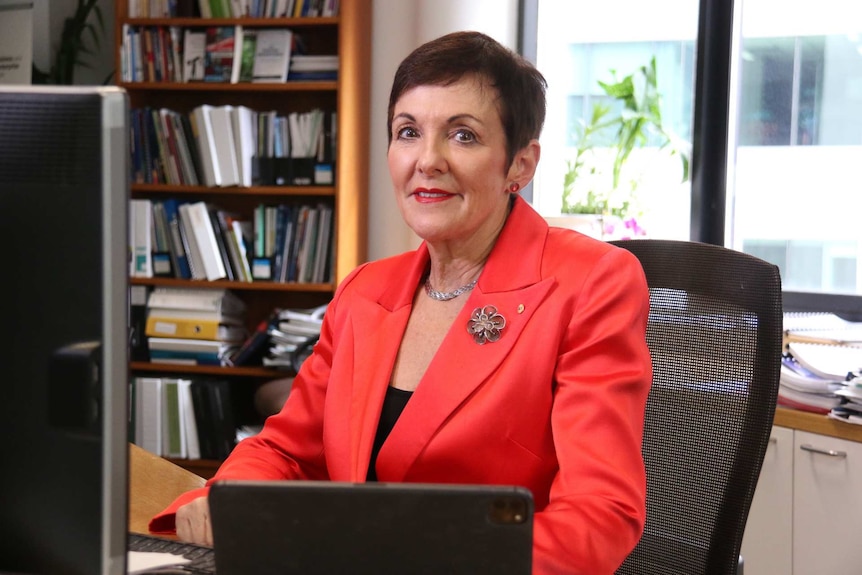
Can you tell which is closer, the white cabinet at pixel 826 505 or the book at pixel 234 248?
the white cabinet at pixel 826 505

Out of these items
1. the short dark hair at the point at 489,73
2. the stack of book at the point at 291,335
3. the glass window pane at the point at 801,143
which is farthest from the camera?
the stack of book at the point at 291,335

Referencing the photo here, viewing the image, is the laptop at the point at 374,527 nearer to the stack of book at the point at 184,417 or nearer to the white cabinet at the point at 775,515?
the white cabinet at the point at 775,515

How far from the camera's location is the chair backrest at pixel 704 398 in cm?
138

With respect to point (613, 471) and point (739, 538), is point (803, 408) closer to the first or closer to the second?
point (739, 538)

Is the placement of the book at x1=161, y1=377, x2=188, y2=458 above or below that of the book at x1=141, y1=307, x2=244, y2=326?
below

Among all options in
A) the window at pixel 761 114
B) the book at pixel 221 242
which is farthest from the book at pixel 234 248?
the window at pixel 761 114

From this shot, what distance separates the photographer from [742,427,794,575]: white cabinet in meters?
2.35

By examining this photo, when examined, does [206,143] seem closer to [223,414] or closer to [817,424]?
[223,414]

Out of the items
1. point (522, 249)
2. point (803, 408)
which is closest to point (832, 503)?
point (803, 408)

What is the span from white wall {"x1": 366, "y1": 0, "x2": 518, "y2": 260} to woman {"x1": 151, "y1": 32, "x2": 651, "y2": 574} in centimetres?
232

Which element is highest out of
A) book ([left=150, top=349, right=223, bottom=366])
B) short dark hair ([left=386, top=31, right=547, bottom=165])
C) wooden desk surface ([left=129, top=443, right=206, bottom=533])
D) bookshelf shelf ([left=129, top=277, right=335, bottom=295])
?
short dark hair ([left=386, top=31, right=547, bottom=165])

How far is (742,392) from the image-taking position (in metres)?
1.41

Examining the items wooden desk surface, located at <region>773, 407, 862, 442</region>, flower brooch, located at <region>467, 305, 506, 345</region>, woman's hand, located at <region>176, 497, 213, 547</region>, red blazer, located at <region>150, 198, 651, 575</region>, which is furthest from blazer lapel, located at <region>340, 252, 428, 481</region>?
wooden desk surface, located at <region>773, 407, 862, 442</region>

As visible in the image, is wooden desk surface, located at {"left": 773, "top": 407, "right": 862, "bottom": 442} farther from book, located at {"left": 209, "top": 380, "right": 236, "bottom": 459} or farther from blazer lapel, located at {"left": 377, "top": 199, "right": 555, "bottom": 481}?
book, located at {"left": 209, "top": 380, "right": 236, "bottom": 459}
